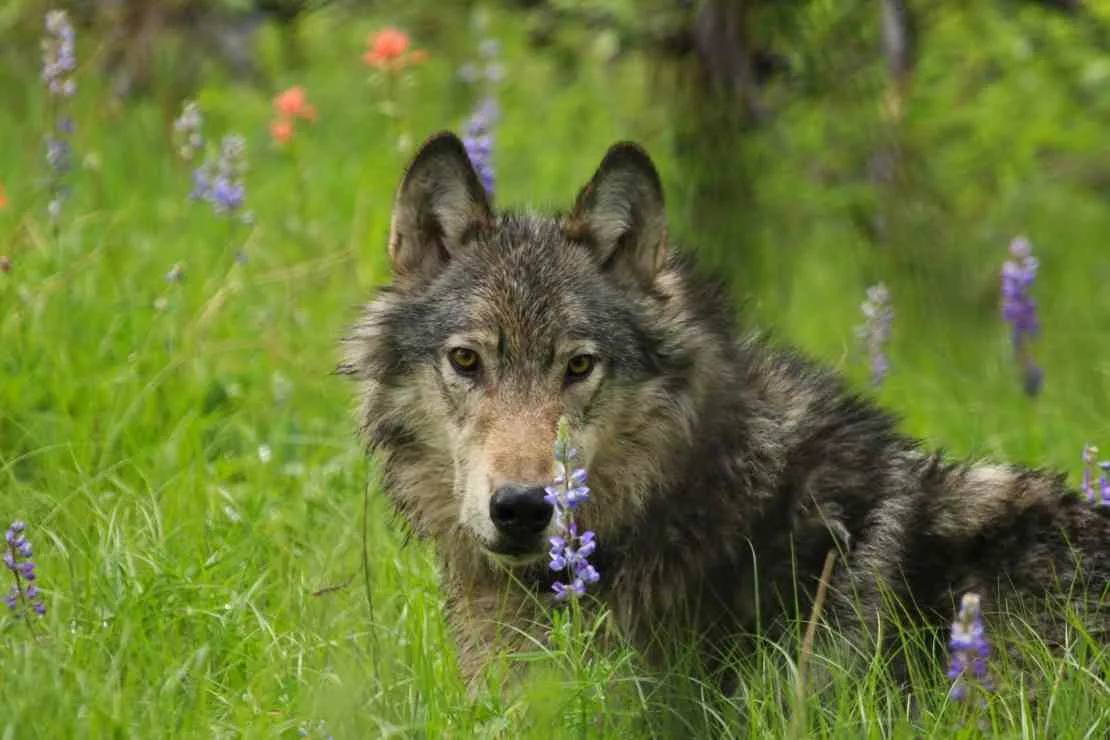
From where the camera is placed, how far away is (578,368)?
4.23 m

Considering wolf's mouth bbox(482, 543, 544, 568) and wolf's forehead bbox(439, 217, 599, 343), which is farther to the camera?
wolf's forehead bbox(439, 217, 599, 343)

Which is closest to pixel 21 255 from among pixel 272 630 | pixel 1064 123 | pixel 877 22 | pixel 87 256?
pixel 87 256

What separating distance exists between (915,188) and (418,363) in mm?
1788

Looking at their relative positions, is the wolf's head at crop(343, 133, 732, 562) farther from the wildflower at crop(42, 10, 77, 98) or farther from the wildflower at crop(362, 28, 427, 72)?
the wildflower at crop(362, 28, 427, 72)

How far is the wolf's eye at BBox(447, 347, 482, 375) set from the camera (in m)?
4.27

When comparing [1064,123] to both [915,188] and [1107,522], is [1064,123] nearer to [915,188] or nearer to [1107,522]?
[1107,522]

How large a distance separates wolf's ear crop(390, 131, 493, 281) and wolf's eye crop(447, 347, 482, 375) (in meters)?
0.37

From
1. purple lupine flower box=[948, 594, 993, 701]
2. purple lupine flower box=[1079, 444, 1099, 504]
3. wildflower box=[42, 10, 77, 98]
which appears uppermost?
wildflower box=[42, 10, 77, 98]

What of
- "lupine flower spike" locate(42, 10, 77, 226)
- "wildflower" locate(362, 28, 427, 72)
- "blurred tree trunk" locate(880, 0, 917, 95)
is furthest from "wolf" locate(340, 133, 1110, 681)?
"wildflower" locate(362, 28, 427, 72)

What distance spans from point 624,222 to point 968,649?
1778 millimetres

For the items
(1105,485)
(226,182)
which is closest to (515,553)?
(1105,485)

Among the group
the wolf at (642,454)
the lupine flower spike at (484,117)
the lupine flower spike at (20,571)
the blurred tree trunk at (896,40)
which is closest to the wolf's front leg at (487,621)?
the wolf at (642,454)

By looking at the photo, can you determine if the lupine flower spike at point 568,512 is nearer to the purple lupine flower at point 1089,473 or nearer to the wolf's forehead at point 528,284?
the wolf's forehead at point 528,284

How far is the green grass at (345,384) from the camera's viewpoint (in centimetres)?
322
